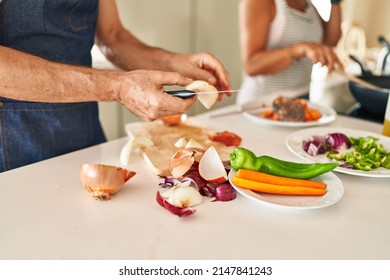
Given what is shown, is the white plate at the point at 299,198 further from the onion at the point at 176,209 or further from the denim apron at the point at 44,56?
the denim apron at the point at 44,56

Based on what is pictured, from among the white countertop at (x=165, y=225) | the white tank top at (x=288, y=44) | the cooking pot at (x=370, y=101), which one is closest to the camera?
the white countertop at (x=165, y=225)

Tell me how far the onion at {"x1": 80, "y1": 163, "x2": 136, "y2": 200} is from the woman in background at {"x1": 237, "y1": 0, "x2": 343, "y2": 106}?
2.65 feet

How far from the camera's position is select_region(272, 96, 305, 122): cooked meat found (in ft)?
4.23

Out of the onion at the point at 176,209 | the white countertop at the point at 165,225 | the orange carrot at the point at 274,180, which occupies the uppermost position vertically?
the orange carrot at the point at 274,180

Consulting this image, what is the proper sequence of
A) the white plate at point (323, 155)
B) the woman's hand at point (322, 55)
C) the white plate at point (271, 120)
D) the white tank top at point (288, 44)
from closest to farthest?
the white plate at point (323, 155)
the white plate at point (271, 120)
the woman's hand at point (322, 55)
the white tank top at point (288, 44)

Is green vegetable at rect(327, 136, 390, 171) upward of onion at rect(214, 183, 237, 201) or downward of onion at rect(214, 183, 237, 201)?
Answer: upward

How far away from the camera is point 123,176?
86 cm

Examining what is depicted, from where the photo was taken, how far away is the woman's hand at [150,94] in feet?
2.86

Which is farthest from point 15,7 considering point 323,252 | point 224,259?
point 323,252

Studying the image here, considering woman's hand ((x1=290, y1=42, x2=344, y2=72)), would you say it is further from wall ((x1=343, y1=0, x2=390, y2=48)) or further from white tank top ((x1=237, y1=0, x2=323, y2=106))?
wall ((x1=343, y1=0, x2=390, y2=48))

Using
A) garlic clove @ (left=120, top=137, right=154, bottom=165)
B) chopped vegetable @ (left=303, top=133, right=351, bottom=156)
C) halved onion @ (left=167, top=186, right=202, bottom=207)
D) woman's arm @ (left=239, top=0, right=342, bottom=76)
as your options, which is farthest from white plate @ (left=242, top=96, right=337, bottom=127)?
halved onion @ (left=167, top=186, right=202, bottom=207)

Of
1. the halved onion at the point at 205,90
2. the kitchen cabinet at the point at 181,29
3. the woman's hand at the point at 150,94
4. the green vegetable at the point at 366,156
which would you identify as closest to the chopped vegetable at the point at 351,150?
the green vegetable at the point at 366,156

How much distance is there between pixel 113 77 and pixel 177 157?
0.22 meters

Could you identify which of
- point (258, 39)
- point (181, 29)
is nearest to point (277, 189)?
point (258, 39)
